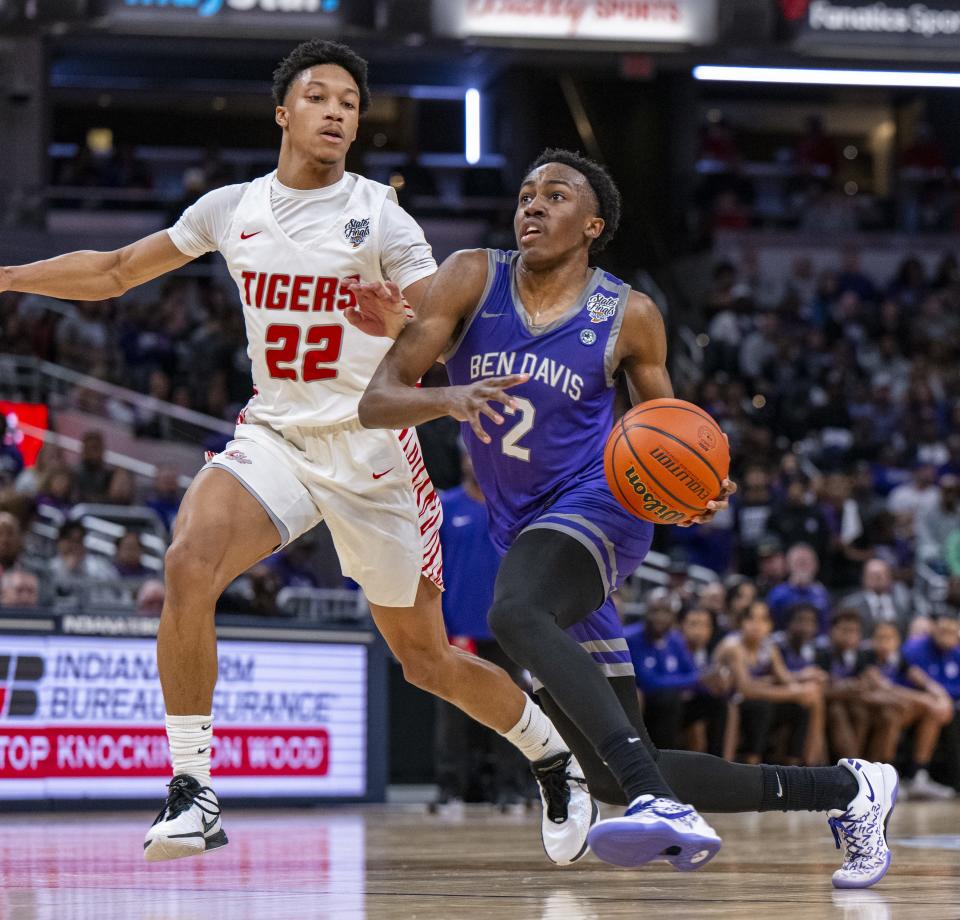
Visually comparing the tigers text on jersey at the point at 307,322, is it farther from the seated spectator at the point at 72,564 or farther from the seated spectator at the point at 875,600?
the seated spectator at the point at 875,600

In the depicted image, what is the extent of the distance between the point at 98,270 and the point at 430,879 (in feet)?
7.09

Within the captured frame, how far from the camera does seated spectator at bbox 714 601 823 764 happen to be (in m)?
11.1

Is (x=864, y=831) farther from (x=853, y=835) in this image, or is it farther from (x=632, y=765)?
(x=632, y=765)

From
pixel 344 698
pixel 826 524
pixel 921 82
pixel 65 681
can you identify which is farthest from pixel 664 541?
pixel 65 681

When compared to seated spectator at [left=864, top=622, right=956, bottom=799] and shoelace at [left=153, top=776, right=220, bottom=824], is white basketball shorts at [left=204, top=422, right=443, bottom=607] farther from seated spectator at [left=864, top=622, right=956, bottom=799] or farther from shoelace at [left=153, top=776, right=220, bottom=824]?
seated spectator at [left=864, top=622, right=956, bottom=799]

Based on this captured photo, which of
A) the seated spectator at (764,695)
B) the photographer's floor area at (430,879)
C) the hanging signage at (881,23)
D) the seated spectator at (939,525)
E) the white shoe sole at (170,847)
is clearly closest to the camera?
the photographer's floor area at (430,879)

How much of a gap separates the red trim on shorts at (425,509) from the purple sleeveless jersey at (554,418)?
60 centimetres

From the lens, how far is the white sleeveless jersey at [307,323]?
5.12m

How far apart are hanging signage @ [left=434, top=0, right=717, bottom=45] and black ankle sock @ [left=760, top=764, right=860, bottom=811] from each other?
10640 millimetres

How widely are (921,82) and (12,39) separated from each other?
8.62m

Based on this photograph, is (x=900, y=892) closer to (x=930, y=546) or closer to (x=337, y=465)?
(x=337, y=465)

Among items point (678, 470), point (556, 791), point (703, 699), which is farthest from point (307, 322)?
point (703, 699)

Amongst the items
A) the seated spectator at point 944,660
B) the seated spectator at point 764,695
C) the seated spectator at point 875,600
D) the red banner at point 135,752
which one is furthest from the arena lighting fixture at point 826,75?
the red banner at point 135,752

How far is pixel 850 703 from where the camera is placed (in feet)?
38.1
